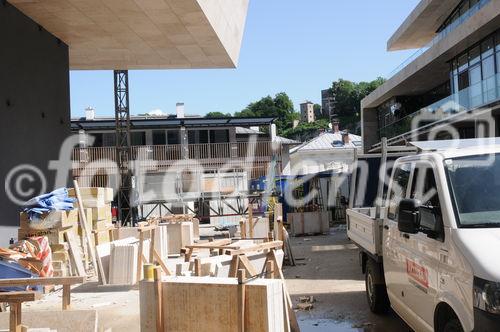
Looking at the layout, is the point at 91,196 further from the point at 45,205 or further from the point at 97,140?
the point at 97,140

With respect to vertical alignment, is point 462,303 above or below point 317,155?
below

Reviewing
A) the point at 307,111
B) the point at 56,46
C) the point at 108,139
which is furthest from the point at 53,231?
the point at 307,111


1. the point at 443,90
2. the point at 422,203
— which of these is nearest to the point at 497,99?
the point at 443,90

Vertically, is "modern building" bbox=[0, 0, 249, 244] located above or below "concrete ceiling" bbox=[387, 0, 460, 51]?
below

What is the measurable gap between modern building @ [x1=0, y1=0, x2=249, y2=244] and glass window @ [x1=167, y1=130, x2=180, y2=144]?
2138 centimetres

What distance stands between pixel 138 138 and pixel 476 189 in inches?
1492

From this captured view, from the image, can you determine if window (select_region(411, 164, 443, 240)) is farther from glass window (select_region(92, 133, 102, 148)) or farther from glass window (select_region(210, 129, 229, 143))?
glass window (select_region(92, 133, 102, 148))

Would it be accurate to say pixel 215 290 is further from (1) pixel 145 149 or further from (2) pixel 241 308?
(1) pixel 145 149

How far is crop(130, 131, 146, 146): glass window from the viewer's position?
41.1m

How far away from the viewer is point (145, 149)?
35875 mm

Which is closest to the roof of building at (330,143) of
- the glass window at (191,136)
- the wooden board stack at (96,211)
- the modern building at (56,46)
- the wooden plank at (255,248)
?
the glass window at (191,136)

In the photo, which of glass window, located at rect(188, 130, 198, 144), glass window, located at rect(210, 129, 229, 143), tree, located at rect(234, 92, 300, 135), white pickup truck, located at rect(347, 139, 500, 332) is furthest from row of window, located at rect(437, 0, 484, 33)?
tree, located at rect(234, 92, 300, 135)

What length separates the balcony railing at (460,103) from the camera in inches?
813

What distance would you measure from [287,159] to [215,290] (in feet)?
145
